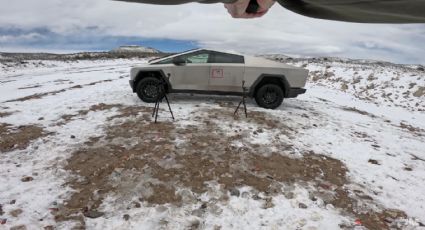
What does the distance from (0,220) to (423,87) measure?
62.1 ft

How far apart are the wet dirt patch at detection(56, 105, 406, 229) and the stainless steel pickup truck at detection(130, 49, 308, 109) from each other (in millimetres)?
2605

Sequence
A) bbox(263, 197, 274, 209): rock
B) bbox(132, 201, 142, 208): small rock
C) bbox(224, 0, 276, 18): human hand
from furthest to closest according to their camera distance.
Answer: bbox(263, 197, 274, 209): rock, bbox(132, 201, 142, 208): small rock, bbox(224, 0, 276, 18): human hand

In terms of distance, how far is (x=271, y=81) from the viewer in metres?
10.6

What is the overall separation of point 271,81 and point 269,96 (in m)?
0.43

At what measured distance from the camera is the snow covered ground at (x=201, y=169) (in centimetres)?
482

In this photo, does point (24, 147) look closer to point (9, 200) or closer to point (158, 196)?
point (9, 200)

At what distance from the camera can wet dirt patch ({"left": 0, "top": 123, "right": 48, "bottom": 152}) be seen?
22.6 feet

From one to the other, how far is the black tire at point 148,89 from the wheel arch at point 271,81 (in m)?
2.50

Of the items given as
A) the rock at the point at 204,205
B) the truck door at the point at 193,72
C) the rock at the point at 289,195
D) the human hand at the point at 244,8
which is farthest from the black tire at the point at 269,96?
the human hand at the point at 244,8

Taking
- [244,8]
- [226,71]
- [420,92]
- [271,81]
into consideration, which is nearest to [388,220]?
[244,8]

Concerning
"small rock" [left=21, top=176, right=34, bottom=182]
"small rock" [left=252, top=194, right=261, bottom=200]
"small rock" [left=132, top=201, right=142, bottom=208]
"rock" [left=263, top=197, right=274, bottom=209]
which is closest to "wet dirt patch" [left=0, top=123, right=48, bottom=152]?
"small rock" [left=21, top=176, right=34, bottom=182]

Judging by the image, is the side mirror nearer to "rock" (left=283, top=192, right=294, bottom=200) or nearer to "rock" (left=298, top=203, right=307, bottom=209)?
"rock" (left=283, top=192, right=294, bottom=200)

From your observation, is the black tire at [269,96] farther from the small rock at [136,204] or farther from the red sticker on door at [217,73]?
the small rock at [136,204]

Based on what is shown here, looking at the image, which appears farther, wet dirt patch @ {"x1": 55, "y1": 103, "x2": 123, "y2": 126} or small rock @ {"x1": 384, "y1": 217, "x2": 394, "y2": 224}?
wet dirt patch @ {"x1": 55, "y1": 103, "x2": 123, "y2": 126}
